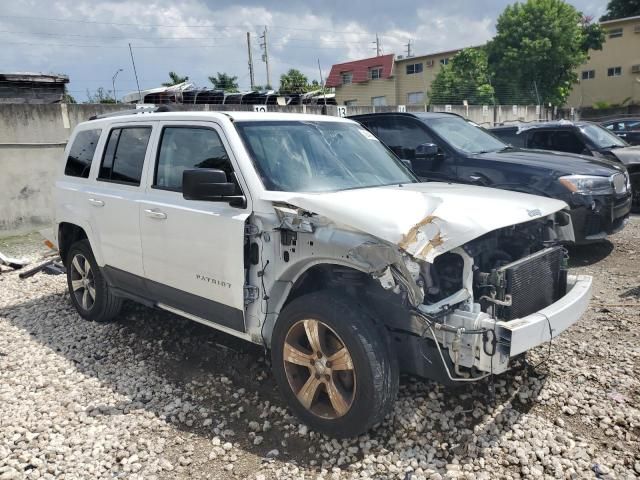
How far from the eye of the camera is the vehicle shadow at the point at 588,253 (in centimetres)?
664

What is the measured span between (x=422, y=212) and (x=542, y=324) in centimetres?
90

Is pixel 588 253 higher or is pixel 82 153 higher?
pixel 82 153

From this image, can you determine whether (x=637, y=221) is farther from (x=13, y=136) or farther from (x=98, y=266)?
(x=13, y=136)

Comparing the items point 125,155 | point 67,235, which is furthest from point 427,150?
point 67,235

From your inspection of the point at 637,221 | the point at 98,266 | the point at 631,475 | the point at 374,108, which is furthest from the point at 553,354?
the point at 374,108

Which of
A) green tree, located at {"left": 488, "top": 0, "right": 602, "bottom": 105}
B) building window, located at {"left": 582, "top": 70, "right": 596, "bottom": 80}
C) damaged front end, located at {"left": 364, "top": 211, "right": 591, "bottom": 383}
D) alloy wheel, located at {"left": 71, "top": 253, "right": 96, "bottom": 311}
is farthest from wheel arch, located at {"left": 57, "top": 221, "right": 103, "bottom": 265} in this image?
building window, located at {"left": 582, "top": 70, "right": 596, "bottom": 80}

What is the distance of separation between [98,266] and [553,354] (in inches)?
159

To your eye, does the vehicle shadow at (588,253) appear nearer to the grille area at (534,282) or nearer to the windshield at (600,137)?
the windshield at (600,137)

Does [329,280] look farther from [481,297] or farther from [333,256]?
[481,297]

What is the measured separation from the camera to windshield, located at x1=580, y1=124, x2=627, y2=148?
9367 mm

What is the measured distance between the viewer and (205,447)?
3.22m

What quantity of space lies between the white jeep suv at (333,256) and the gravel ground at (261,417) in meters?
0.32

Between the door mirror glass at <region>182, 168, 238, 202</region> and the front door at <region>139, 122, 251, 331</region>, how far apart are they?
0.45 feet

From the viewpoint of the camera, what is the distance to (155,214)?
400cm
